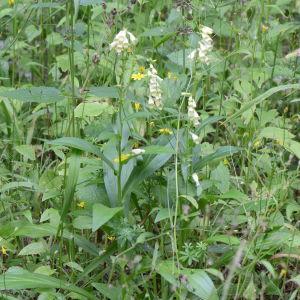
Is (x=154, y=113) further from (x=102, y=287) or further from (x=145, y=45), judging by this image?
(x=145, y=45)

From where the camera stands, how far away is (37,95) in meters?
2.21

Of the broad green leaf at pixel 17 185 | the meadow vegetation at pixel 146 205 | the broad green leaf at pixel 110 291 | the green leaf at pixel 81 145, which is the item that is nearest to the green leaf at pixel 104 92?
the meadow vegetation at pixel 146 205

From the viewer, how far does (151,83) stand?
2182 millimetres

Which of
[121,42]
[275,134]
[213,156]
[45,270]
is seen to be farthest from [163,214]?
[275,134]

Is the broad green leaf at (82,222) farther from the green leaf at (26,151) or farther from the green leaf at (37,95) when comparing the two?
the green leaf at (26,151)

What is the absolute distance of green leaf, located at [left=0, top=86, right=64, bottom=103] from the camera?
7.18 feet

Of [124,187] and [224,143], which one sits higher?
[124,187]

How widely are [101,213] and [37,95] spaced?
45 cm

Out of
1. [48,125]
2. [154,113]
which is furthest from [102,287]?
[48,125]

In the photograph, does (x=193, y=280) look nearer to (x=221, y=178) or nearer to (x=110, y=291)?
(x=110, y=291)

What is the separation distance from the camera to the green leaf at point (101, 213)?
1933 mm

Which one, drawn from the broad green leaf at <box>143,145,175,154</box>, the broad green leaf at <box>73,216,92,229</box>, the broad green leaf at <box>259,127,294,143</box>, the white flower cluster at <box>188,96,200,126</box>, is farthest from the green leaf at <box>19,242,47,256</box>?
the broad green leaf at <box>259,127,294,143</box>

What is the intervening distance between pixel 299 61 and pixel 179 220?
4.68ft

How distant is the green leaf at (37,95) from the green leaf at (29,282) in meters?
0.50
